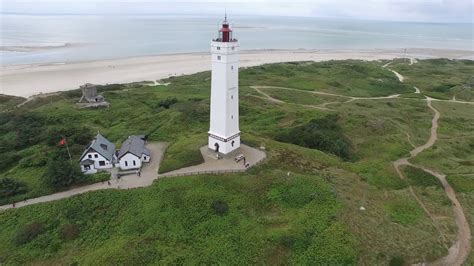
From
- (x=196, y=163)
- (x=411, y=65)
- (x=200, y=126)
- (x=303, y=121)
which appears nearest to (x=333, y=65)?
(x=411, y=65)

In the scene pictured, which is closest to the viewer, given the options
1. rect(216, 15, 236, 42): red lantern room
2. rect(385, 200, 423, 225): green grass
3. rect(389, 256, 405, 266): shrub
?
rect(389, 256, 405, 266): shrub

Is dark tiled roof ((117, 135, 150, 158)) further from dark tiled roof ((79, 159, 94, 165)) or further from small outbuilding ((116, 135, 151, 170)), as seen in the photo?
dark tiled roof ((79, 159, 94, 165))

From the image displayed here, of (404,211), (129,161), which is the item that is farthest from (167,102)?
(404,211)

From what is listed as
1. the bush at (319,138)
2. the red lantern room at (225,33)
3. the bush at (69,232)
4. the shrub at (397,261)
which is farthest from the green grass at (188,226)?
the red lantern room at (225,33)

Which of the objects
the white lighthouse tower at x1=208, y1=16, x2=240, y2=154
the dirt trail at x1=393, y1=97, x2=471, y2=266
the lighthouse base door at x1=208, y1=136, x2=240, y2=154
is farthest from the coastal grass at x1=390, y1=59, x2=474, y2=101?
the white lighthouse tower at x1=208, y1=16, x2=240, y2=154

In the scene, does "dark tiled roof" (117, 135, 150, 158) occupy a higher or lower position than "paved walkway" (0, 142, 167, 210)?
higher
